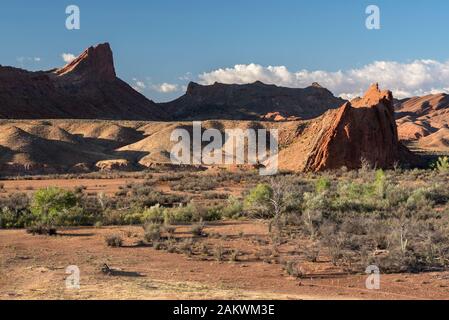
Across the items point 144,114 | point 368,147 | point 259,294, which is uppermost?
point 144,114

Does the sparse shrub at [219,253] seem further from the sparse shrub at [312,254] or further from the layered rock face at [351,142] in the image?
the layered rock face at [351,142]

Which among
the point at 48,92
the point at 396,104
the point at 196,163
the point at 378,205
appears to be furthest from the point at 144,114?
the point at 378,205

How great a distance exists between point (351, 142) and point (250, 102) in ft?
282

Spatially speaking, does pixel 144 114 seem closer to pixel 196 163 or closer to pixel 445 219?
pixel 196 163

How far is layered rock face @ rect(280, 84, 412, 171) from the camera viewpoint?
4122 cm

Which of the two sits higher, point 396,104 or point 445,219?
point 396,104

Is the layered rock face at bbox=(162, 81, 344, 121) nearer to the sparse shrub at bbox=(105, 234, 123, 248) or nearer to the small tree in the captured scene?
the small tree

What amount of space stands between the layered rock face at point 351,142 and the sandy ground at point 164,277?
26340 mm

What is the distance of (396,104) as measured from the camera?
503 ft

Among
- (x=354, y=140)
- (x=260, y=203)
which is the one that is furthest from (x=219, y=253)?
(x=354, y=140)

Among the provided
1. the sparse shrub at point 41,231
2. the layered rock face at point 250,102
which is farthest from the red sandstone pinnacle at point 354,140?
the layered rock face at point 250,102

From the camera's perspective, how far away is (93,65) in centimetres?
12150

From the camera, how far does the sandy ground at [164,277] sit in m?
9.72

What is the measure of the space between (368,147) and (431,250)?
94.6 ft
